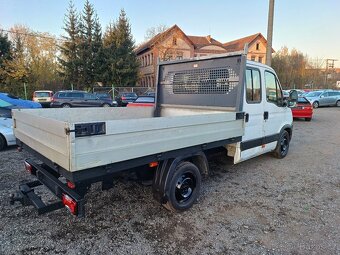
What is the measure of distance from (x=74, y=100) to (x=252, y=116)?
1739 cm

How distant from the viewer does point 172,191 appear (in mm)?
3457

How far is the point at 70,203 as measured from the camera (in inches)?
104

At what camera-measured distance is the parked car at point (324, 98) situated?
2530 centimetres

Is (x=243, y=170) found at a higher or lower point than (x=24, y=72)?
lower

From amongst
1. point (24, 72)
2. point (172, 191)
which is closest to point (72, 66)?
point (24, 72)

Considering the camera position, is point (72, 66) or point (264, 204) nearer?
A: point (264, 204)

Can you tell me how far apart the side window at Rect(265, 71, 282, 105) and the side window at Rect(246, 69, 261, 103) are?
426 millimetres

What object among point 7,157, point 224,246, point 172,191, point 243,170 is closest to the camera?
point 224,246

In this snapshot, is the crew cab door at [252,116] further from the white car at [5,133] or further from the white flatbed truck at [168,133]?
the white car at [5,133]

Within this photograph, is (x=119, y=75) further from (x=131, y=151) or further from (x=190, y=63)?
(x=131, y=151)

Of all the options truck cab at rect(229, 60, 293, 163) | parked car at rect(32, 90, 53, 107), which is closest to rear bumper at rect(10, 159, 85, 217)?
truck cab at rect(229, 60, 293, 163)

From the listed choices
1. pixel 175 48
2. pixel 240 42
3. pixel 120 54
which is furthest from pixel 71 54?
pixel 240 42

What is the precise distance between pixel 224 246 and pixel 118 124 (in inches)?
75.8

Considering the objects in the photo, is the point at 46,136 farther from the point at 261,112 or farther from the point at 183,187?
the point at 261,112
